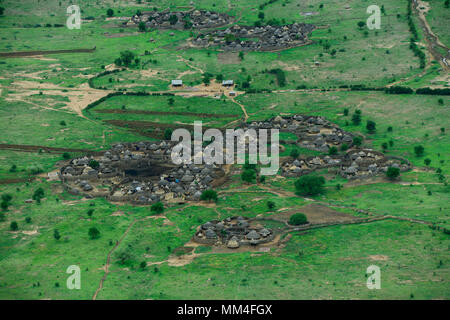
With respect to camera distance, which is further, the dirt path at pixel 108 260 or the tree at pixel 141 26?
the tree at pixel 141 26

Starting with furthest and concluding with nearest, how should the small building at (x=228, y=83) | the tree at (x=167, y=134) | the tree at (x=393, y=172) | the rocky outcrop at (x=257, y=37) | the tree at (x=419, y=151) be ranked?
the rocky outcrop at (x=257, y=37)
the small building at (x=228, y=83)
the tree at (x=167, y=134)
the tree at (x=419, y=151)
the tree at (x=393, y=172)

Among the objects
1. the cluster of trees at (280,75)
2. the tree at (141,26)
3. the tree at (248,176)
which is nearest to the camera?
the tree at (248,176)

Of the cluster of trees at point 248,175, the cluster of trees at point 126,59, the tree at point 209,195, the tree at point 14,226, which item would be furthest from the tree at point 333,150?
the cluster of trees at point 126,59

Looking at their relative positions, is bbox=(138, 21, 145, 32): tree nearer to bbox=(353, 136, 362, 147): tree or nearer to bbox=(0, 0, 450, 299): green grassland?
bbox=(0, 0, 450, 299): green grassland

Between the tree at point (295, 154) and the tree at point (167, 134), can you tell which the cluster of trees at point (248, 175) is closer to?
the tree at point (295, 154)

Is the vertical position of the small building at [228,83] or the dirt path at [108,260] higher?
the small building at [228,83]

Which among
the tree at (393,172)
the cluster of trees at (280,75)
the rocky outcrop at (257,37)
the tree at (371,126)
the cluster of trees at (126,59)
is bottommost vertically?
the tree at (393,172)
